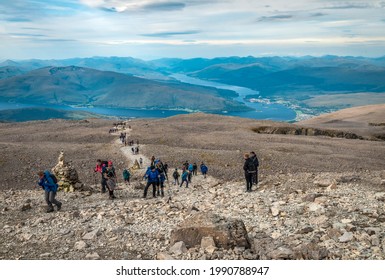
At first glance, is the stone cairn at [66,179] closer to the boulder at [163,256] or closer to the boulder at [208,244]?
the boulder at [163,256]

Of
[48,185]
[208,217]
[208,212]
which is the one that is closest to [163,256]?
[208,217]

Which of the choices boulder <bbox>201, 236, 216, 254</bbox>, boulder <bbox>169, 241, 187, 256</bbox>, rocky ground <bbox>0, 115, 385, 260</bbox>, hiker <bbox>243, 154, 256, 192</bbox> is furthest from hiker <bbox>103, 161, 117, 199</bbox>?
boulder <bbox>201, 236, 216, 254</bbox>

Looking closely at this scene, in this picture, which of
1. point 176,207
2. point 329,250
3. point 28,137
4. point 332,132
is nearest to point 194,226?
point 329,250

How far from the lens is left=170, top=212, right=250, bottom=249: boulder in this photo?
36.6ft

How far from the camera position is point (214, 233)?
1126 centimetres

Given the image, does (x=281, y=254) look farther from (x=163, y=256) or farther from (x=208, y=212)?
(x=163, y=256)

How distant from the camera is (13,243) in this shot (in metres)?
13.0

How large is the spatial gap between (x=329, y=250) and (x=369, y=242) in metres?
1.43

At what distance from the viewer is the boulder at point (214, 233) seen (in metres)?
11.1

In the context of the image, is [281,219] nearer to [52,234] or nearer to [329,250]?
[329,250]

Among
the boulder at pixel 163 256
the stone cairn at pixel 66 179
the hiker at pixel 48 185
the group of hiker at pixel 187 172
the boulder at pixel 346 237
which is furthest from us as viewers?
the group of hiker at pixel 187 172

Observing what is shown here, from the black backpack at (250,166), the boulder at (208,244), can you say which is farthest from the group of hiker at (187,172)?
the boulder at (208,244)

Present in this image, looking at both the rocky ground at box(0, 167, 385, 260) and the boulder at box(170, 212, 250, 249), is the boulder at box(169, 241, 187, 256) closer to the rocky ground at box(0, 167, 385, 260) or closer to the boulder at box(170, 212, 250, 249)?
the rocky ground at box(0, 167, 385, 260)

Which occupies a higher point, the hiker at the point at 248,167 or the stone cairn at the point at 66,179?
the hiker at the point at 248,167
